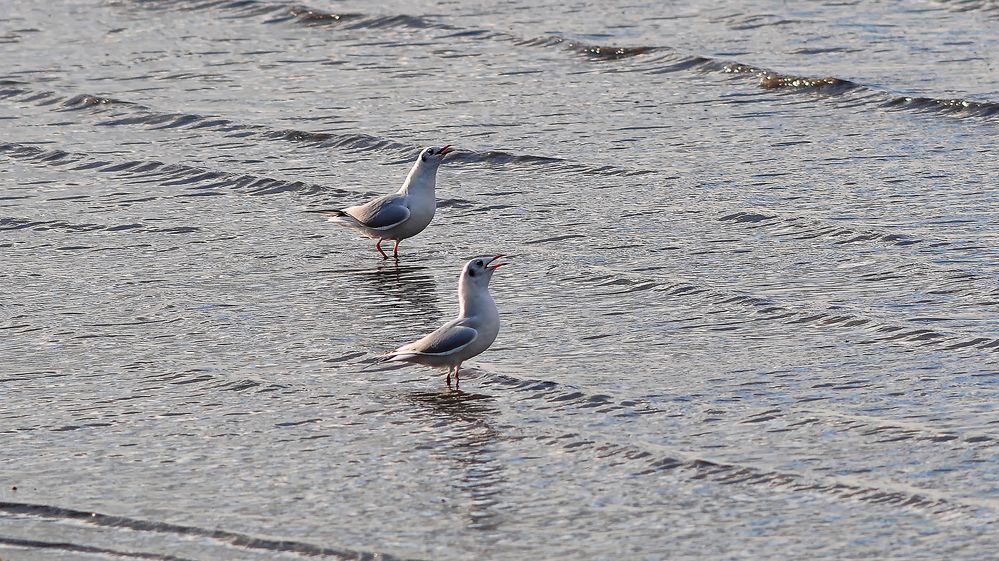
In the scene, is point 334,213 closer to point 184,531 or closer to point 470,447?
point 470,447

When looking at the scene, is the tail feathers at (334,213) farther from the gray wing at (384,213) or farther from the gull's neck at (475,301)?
the gull's neck at (475,301)

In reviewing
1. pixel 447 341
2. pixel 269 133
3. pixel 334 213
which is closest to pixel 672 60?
pixel 269 133

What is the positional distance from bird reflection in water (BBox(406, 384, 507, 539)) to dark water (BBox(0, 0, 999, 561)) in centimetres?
2

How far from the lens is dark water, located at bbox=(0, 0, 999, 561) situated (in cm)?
798

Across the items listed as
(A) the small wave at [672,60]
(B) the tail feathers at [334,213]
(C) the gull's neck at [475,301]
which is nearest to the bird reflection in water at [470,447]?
(C) the gull's neck at [475,301]

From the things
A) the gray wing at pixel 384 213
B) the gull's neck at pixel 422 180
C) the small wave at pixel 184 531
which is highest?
the gull's neck at pixel 422 180

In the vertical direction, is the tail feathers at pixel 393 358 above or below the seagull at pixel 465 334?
below

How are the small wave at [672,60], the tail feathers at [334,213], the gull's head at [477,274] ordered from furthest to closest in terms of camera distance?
1. the small wave at [672,60]
2. the tail feathers at [334,213]
3. the gull's head at [477,274]

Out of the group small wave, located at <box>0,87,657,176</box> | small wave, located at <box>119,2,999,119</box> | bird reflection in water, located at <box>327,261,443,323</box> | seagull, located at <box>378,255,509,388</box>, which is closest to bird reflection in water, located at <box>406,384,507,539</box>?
Answer: seagull, located at <box>378,255,509,388</box>

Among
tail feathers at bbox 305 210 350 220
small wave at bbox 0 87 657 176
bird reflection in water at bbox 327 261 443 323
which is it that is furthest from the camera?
small wave at bbox 0 87 657 176

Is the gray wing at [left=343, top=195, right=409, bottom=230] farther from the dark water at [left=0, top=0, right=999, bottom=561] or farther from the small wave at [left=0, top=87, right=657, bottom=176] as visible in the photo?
the small wave at [left=0, top=87, right=657, bottom=176]

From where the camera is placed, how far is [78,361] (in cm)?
1056

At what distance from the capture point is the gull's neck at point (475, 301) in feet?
32.3

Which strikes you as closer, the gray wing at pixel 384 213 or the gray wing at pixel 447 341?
the gray wing at pixel 447 341
